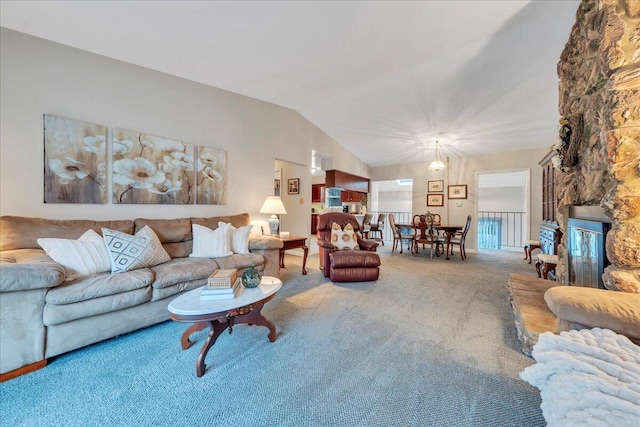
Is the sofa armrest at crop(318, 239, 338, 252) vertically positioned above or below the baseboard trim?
above

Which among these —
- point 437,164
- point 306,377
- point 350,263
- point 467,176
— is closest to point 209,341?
point 306,377

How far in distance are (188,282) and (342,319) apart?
1.52m

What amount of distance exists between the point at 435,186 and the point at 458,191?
580mm

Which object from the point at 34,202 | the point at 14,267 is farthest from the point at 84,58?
the point at 14,267

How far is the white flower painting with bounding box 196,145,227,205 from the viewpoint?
11.1 ft

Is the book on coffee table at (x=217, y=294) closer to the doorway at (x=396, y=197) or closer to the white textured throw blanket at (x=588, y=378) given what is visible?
the white textured throw blanket at (x=588, y=378)

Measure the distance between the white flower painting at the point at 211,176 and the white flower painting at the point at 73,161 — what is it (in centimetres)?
101

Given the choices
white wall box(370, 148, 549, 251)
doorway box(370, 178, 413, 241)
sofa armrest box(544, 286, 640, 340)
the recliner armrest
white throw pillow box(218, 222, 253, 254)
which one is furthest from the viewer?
doorway box(370, 178, 413, 241)

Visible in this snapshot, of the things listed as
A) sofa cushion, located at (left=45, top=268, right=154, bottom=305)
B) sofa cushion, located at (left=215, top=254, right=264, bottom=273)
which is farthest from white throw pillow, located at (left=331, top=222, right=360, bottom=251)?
sofa cushion, located at (left=45, top=268, right=154, bottom=305)

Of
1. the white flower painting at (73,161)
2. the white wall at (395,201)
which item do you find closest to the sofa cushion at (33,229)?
the white flower painting at (73,161)

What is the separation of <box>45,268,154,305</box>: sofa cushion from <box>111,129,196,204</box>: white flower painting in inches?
46.9

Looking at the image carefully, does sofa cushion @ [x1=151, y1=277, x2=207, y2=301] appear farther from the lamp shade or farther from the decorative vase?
the lamp shade

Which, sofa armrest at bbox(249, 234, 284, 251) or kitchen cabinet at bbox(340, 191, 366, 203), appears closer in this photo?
sofa armrest at bbox(249, 234, 284, 251)

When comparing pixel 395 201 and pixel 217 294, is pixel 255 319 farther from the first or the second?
pixel 395 201
